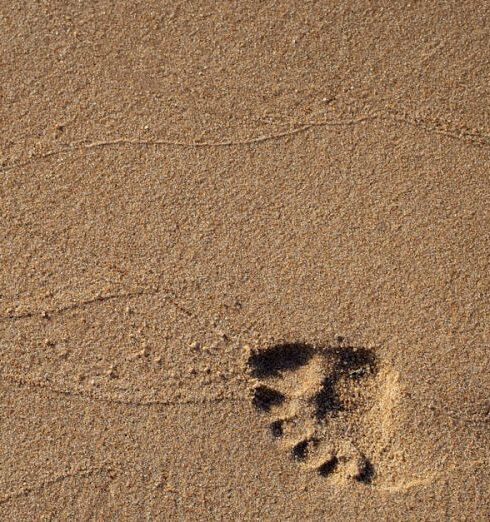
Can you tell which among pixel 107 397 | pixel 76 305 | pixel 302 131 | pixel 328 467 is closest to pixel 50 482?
pixel 107 397

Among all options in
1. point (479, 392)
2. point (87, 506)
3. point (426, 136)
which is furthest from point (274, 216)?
point (87, 506)

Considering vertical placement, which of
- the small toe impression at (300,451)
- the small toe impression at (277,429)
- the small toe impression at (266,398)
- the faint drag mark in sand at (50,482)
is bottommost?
the small toe impression at (300,451)

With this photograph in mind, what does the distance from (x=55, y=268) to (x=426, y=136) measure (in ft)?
4.54

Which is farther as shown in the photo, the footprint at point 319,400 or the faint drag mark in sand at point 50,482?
the faint drag mark in sand at point 50,482

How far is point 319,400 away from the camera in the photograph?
2.24m

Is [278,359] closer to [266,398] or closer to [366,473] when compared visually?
[266,398]

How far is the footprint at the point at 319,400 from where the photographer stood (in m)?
2.21

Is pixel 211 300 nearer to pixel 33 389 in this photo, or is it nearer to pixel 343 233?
pixel 343 233

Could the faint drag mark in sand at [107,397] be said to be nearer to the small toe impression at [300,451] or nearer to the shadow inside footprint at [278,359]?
the shadow inside footprint at [278,359]

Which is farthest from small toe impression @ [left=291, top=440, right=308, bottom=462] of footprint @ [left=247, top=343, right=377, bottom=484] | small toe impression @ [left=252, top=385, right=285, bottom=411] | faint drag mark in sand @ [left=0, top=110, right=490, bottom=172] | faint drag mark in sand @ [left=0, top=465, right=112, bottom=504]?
faint drag mark in sand @ [left=0, top=110, right=490, bottom=172]

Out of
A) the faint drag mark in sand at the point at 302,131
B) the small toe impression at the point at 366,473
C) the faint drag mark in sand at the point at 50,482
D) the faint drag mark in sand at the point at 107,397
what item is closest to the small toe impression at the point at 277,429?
the faint drag mark in sand at the point at 107,397

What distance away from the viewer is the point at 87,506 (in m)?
2.33

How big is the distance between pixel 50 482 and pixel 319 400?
3.35ft

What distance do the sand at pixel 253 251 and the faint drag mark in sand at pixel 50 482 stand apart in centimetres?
5
